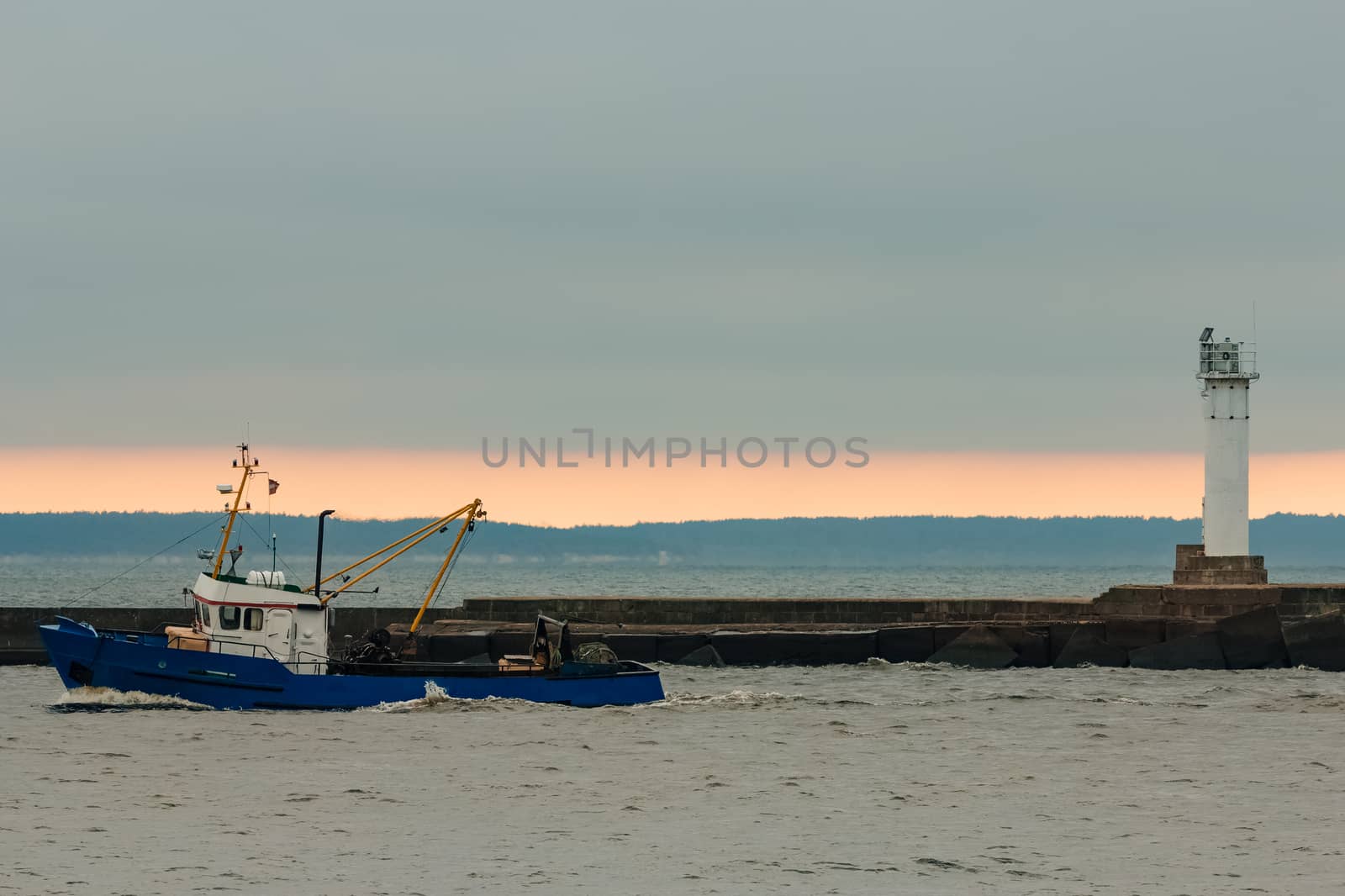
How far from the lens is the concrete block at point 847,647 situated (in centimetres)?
4141

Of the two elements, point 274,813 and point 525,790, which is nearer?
point 274,813

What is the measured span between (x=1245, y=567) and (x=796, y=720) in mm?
15674

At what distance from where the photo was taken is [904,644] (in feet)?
136

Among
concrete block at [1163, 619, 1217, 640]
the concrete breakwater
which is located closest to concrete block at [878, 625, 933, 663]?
the concrete breakwater

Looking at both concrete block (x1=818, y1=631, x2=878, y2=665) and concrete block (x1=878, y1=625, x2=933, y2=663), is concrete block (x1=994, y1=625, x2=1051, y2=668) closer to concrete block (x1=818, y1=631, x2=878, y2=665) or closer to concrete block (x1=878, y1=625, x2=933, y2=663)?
→ concrete block (x1=878, y1=625, x2=933, y2=663)

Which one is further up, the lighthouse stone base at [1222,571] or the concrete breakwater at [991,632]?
the lighthouse stone base at [1222,571]

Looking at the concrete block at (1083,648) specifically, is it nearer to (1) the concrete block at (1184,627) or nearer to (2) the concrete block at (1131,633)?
(2) the concrete block at (1131,633)

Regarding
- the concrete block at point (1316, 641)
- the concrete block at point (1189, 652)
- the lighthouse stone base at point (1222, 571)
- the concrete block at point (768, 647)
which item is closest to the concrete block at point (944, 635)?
the concrete block at point (768, 647)

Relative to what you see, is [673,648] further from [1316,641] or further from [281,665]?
[1316,641]

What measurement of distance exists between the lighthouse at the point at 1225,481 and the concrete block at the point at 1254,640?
1.79 metres

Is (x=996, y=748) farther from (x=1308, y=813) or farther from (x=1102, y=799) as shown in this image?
(x=1308, y=813)

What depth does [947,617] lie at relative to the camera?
4391 centimetres

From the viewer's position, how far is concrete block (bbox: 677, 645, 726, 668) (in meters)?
41.3

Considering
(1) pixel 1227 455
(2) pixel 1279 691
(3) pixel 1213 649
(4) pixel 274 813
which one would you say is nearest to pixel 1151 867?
(4) pixel 274 813
